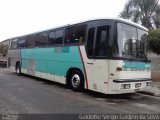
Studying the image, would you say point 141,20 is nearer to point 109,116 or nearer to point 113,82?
point 113,82

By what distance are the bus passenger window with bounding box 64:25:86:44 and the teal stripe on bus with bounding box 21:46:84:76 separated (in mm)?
299

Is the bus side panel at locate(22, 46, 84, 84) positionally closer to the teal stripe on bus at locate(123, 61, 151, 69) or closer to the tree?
the teal stripe on bus at locate(123, 61, 151, 69)

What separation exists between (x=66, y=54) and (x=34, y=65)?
4.05 m

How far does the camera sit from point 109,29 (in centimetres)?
812

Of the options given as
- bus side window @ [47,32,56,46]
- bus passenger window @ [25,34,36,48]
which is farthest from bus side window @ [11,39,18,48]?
bus side window @ [47,32,56,46]

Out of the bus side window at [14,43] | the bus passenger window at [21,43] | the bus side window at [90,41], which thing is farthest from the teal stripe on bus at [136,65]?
the bus side window at [14,43]

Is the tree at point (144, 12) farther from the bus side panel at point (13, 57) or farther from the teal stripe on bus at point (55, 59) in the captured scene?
the teal stripe on bus at point (55, 59)

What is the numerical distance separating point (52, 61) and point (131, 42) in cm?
475

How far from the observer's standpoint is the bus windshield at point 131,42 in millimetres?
8047

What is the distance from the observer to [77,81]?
9.66 metres

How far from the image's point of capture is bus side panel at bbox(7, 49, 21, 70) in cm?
1637

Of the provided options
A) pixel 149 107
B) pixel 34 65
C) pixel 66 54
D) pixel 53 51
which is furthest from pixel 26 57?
pixel 149 107

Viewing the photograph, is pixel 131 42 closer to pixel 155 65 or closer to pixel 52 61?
pixel 52 61

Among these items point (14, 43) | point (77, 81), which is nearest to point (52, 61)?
point (77, 81)
